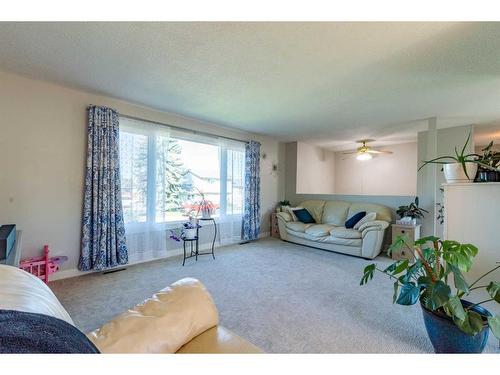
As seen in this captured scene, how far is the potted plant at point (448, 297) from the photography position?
4.14 ft

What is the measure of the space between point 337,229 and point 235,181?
82.4 inches

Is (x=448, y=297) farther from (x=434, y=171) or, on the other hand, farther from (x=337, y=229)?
(x=434, y=171)

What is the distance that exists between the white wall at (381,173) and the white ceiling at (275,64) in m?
2.58

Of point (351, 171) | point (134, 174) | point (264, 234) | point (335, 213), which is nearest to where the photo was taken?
point (134, 174)

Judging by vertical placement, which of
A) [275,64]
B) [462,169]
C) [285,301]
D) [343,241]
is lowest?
[285,301]

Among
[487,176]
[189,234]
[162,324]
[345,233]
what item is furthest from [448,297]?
[189,234]

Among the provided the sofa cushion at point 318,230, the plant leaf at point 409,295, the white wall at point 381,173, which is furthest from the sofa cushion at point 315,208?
the plant leaf at point 409,295

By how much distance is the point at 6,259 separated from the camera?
1495 mm

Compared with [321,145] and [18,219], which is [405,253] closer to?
[321,145]

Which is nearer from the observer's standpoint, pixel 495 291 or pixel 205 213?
pixel 495 291

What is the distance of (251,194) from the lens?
4.86 meters
